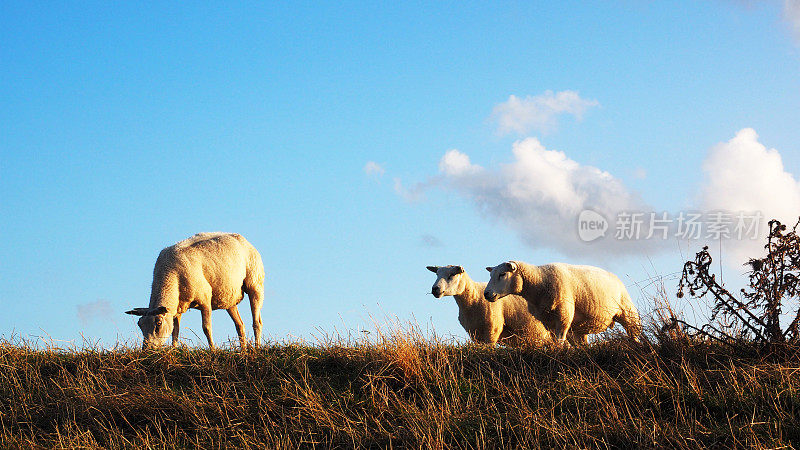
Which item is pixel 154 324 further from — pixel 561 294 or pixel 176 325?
pixel 561 294

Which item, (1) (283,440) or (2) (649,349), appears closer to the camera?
(1) (283,440)

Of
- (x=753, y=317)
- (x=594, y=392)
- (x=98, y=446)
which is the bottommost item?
(x=98, y=446)

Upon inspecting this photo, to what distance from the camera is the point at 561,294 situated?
14.0 m

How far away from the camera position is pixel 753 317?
927cm

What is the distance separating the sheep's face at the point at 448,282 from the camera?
49.0 ft

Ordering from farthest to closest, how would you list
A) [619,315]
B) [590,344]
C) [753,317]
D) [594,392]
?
[619,315], [590,344], [753,317], [594,392]

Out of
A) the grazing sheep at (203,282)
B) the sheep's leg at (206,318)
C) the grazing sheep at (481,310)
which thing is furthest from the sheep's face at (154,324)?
the grazing sheep at (481,310)

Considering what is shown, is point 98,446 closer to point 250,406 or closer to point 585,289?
point 250,406

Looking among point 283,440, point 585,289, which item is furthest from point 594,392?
point 585,289

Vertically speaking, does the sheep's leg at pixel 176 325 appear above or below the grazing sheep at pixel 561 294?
below

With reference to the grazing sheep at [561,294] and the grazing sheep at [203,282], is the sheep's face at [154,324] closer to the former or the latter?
the grazing sheep at [203,282]

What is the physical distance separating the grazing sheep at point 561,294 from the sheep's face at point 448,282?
0.89 m

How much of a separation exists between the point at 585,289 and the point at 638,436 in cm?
726

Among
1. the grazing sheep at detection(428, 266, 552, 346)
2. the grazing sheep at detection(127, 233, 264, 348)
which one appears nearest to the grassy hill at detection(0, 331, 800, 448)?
the grazing sheep at detection(428, 266, 552, 346)
